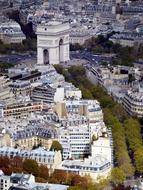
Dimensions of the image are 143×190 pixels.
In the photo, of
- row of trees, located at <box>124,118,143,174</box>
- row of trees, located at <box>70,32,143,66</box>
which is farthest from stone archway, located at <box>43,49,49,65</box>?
row of trees, located at <box>124,118,143,174</box>

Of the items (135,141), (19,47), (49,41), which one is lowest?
(19,47)

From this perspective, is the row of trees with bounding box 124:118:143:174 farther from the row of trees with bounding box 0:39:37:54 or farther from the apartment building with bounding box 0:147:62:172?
the row of trees with bounding box 0:39:37:54

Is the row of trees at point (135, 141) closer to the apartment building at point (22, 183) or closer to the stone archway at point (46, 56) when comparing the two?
the apartment building at point (22, 183)

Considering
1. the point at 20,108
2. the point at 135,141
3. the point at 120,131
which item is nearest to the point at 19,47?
the point at 20,108

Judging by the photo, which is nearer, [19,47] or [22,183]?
[22,183]

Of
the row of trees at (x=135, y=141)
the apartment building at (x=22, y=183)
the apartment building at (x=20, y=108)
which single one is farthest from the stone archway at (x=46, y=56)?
the apartment building at (x=22, y=183)

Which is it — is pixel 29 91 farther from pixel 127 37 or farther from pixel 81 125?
pixel 127 37

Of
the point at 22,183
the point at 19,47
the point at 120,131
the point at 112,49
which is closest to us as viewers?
the point at 22,183

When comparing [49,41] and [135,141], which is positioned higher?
[135,141]

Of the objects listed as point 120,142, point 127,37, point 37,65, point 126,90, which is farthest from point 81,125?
point 127,37

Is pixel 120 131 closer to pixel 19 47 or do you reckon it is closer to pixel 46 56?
pixel 46 56

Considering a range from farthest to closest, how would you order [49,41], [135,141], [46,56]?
1. [46,56]
2. [49,41]
3. [135,141]
